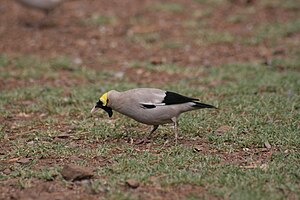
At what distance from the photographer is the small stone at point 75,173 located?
16.7ft

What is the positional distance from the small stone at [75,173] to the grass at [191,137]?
5.6 inches

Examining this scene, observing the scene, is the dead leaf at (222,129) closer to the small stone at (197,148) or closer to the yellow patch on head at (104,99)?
the small stone at (197,148)

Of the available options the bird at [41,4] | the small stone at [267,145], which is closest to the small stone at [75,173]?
the small stone at [267,145]

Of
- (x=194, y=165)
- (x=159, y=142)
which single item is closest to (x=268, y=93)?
(x=159, y=142)

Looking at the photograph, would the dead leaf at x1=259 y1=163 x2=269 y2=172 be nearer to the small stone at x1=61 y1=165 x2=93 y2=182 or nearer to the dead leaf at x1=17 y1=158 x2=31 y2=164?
the small stone at x1=61 y1=165 x2=93 y2=182

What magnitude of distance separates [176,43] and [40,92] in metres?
3.93

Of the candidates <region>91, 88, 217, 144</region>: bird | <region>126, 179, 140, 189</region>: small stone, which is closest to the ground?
<region>126, 179, 140, 189</region>: small stone

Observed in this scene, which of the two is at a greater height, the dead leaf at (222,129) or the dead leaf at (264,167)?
the dead leaf at (264,167)

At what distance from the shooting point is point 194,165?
5508 millimetres

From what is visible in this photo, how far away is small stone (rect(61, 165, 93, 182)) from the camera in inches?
201

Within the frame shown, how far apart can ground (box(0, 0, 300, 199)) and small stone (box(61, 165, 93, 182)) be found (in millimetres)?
57

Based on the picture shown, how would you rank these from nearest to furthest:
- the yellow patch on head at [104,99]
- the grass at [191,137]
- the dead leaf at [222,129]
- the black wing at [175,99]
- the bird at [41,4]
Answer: the grass at [191,137] < the black wing at [175,99] < the yellow patch on head at [104,99] < the dead leaf at [222,129] < the bird at [41,4]

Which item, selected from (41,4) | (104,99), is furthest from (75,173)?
(41,4)

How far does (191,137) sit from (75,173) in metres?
1.93
